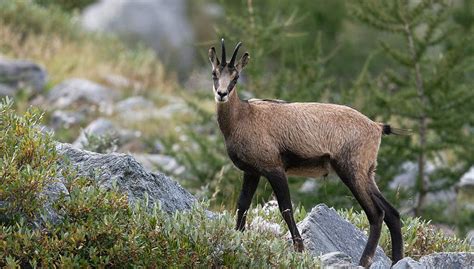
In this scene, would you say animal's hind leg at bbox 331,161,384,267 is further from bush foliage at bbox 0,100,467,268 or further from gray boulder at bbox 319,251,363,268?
bush foliage at bbox 0,100,467,268

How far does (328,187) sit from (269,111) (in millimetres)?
Result: 7056

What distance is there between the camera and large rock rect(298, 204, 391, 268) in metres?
8.53

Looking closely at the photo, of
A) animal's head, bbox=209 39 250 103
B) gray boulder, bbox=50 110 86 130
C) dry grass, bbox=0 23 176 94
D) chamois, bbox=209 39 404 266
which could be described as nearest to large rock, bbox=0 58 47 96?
dry grass, bbox=0 23 176 94

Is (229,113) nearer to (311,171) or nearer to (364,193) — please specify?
(311,171)

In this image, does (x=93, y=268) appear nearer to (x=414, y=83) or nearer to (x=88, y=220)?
(x=88, y=220)

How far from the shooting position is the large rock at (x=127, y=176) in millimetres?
8242

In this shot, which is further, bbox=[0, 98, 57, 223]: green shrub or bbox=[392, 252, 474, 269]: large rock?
bbox=[392, 252, 474, 269]: large rock

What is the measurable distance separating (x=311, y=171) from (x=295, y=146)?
12.2 inches

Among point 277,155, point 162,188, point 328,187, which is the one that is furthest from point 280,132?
point 328,187

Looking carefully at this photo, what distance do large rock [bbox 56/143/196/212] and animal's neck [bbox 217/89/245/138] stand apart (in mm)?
710

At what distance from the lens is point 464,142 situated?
54.0 ft

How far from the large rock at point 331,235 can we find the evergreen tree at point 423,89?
692 centimetres

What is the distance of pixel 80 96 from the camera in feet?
74.9

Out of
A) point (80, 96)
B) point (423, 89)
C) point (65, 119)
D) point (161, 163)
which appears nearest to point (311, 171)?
point (423, 89)
